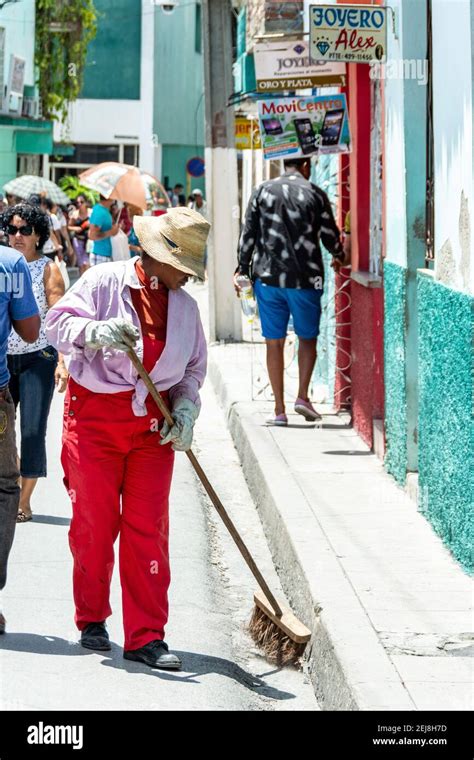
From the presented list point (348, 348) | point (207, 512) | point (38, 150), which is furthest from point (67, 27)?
point (207, 512)

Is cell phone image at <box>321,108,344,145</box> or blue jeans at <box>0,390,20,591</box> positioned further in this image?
cell phone image at <box>321,108,344,145</box>

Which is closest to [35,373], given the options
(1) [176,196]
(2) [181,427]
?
(2) [181,427]

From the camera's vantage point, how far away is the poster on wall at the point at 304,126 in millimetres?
11172

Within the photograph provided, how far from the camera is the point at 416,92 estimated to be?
875 cm

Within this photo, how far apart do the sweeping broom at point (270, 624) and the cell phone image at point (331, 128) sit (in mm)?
5202

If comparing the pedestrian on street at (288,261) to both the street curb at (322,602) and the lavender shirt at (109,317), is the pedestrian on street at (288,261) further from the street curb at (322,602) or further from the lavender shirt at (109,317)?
the lavender shirt at (109,317)

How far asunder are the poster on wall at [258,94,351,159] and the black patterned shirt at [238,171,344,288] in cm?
29

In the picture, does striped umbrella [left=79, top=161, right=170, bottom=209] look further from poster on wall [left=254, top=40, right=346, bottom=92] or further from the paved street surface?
the paved street surface

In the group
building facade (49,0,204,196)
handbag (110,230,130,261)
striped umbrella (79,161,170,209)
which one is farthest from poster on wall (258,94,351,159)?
building facade (49,0,204,196)

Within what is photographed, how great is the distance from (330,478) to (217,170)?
9442 mm

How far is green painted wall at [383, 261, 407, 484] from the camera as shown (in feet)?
29.2

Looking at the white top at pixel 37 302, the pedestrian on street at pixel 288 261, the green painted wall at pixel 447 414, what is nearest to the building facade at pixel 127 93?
the pedestrian on street at pixel 288 261
